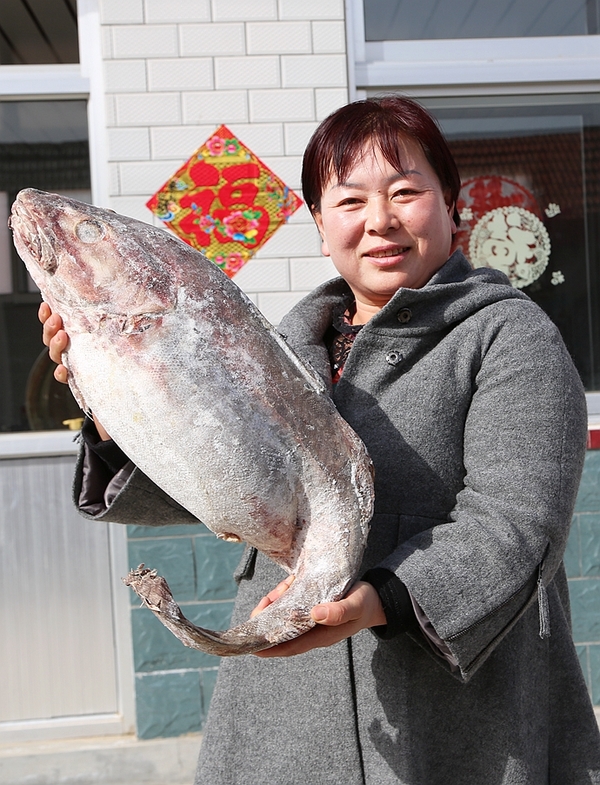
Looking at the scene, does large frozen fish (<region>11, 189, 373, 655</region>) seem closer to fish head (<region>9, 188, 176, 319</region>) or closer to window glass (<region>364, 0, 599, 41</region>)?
fish head (<region>9, 188, 176, 319</region>)

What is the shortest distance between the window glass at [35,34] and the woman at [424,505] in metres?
2.39

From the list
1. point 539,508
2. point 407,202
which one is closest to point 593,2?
point 407,202

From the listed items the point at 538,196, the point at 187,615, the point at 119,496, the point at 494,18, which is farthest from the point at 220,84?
the point at 119,496

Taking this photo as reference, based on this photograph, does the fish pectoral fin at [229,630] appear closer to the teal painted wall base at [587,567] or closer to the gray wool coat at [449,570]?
the gray wool coat at [449,570]

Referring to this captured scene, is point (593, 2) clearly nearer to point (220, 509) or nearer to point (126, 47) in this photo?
point (126, 47)

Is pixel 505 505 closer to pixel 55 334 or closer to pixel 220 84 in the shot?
pixel 55 334

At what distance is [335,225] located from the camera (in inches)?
53.5

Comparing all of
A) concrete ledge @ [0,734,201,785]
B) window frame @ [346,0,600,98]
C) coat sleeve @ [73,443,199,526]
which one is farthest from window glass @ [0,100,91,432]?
coat sleeve @ [73,443,199,526]

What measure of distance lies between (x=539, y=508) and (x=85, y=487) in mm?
768

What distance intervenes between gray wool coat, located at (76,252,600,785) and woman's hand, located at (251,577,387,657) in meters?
0.06

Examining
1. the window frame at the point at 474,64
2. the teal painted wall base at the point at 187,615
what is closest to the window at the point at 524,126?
the window frame at the point at 474,64

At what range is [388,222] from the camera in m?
1.30

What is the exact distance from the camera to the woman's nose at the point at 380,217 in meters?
1.30

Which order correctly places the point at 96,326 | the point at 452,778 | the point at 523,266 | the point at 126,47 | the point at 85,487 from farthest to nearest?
the point at 523,266 → the point at 126,47 → the point at 85,487 → the point at 452,778 → the point at 96,326
